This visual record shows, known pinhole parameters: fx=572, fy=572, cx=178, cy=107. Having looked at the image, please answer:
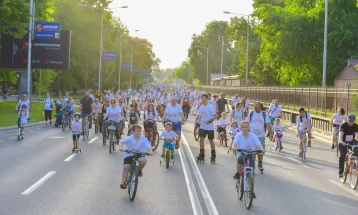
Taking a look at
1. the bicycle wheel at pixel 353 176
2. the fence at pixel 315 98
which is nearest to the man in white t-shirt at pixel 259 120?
the bicycle wheel at pixel 353 176

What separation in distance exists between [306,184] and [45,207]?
5.96m

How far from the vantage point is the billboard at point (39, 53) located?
41000mm

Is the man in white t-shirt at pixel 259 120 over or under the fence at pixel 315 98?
under

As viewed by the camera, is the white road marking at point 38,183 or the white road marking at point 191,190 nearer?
the white road marking at point 191,190

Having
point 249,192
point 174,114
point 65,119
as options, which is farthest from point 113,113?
point 249,192

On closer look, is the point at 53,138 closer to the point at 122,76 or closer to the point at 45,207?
the point at 45,207

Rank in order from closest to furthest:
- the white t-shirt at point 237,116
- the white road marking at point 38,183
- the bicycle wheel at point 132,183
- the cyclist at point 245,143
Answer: the bicycle wheel at point 132,183
the cyclist at point 245,143
the white road marking at point 38,183
the white t-shirt at point 237,116

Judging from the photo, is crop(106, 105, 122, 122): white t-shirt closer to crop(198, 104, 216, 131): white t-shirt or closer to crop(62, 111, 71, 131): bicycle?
crop(198, 104, 216, 131): white t-shirt

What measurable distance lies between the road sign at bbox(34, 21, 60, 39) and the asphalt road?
2062 cm

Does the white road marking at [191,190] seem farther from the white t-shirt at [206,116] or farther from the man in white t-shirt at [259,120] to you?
the man in white t-shirt at [259,120]

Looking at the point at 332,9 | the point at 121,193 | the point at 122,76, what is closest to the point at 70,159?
the point at 121,193

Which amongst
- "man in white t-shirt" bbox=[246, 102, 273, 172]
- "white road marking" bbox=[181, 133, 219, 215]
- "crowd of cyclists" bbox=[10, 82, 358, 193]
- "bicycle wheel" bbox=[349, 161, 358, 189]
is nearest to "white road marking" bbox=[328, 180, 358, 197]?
"bicycle wheel" bbox=[349, 161, 358, 189]

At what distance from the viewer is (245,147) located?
10.4 meters

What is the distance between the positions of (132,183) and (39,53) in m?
32.8
